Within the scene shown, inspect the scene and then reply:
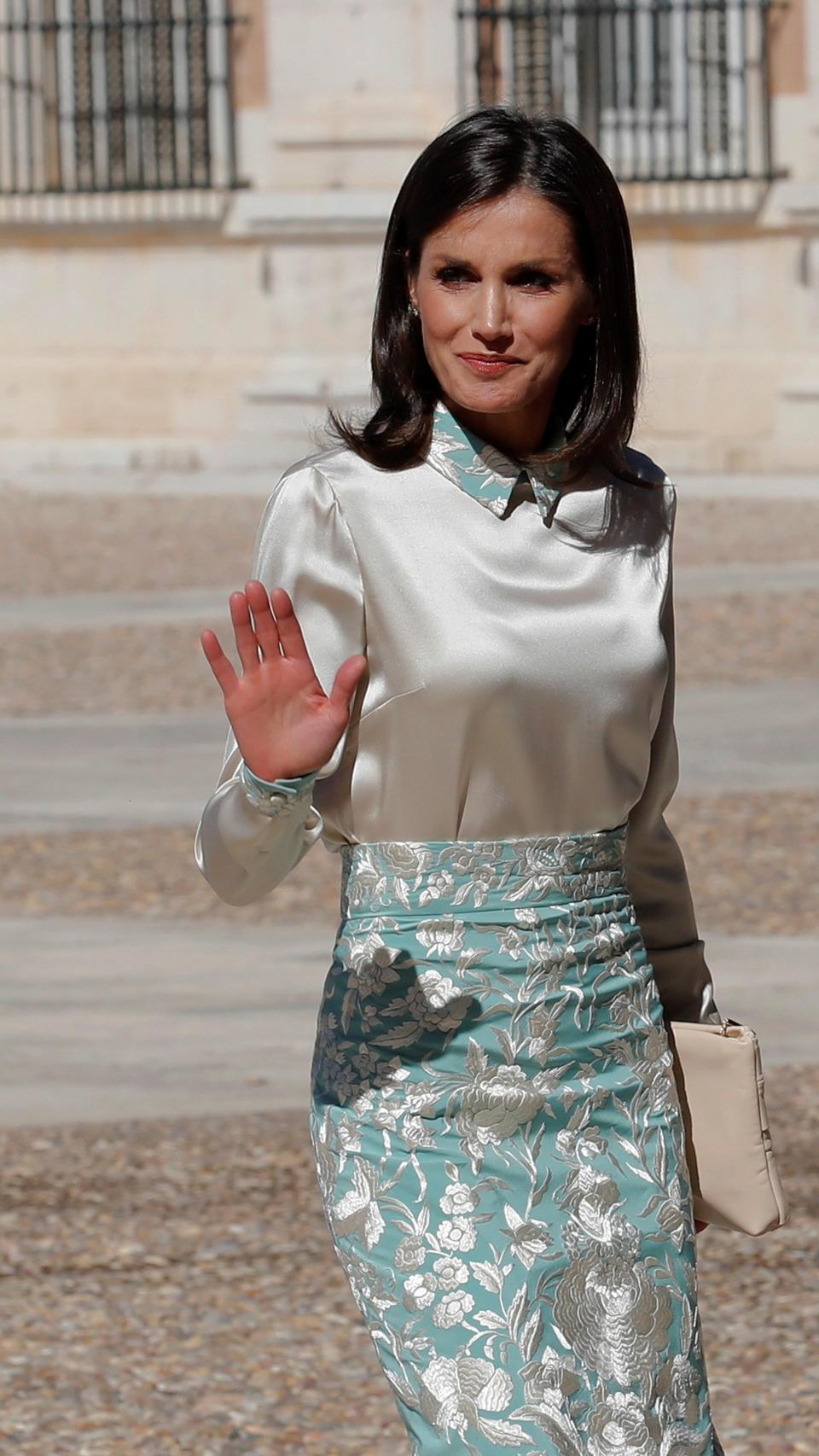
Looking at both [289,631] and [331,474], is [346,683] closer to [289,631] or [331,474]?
[289,631]

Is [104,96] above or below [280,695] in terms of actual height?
below

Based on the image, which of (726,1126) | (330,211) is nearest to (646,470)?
(726,1126)

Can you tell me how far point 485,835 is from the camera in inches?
95.6

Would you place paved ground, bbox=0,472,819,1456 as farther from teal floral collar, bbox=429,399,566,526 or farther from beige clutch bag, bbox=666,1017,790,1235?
teal floral collar, bbox=429,399,566,526

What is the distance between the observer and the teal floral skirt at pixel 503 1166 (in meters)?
2.35

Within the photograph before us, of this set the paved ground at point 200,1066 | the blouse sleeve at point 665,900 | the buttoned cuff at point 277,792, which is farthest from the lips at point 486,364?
the paved ground at point 200,1066

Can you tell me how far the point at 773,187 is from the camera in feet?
63.6

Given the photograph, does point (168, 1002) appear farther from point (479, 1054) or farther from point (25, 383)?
point (25, 383)

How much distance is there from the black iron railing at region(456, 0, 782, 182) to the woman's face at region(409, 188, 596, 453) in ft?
57.2

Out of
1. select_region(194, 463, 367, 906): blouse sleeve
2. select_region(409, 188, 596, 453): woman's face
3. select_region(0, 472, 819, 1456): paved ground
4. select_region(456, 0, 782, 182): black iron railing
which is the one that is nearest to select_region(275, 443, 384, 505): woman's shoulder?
select_region(194, 463, 367, 906): blouse sleeve

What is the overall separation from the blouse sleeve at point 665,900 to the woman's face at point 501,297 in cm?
26

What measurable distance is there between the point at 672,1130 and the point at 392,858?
37 cm

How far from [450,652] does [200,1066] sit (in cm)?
342

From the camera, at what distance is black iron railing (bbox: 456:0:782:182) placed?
1984cm
